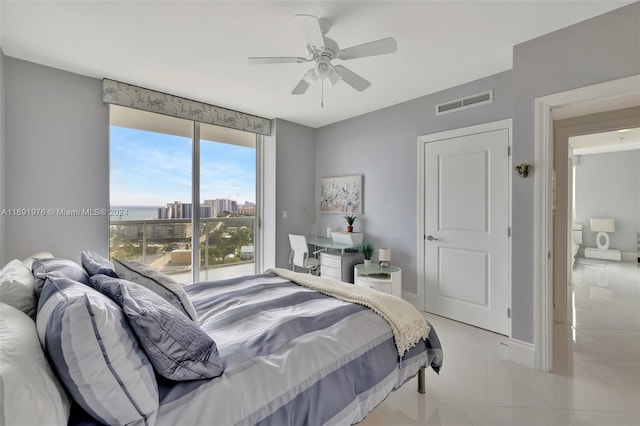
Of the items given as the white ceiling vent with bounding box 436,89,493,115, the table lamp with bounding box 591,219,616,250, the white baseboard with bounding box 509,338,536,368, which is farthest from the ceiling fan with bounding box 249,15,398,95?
the table lamp with bounding box 591,219,616,250

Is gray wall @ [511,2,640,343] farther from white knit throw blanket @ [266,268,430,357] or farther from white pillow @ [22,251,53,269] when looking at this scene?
white pillow @ [22,251,53,269]

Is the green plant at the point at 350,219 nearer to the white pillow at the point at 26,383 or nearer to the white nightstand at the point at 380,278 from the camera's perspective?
the white nightstand at the point at 380,278

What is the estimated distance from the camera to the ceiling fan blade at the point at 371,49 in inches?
70.6

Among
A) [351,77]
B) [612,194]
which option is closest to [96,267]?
[351,77]

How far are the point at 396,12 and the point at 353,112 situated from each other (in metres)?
2.05

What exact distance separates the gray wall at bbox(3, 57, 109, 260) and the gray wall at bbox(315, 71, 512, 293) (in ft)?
9.59

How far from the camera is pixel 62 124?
273 centimetres

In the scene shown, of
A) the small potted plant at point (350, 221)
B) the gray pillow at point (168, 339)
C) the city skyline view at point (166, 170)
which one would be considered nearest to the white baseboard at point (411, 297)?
the small potted plant at point (350, 221)

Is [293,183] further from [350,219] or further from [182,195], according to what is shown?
[182,195]

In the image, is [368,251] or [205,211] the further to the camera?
[205,211]

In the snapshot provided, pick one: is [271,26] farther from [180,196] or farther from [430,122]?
[180,196]

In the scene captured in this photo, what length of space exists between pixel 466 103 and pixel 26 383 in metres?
3.62

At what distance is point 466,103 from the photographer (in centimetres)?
299

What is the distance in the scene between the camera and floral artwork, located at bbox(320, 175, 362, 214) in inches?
161
